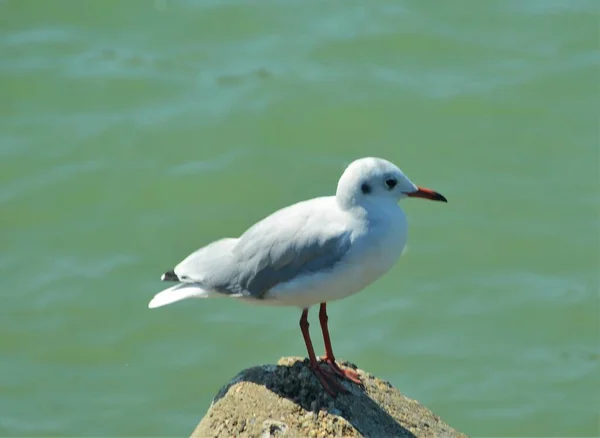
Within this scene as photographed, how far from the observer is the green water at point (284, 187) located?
778 cm

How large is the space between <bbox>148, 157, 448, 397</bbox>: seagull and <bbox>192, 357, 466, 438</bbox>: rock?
93mm

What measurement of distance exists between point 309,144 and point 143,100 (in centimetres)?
170

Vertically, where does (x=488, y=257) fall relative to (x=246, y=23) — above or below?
below

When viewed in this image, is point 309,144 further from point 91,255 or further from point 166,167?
point 91,255

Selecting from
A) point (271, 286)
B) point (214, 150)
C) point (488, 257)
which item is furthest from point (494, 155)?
point (271, 286)

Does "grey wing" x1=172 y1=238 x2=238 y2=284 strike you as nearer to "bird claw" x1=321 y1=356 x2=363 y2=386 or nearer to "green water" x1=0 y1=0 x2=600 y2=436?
"bird claw" x1=321 y1=356 x2=363 y2=386

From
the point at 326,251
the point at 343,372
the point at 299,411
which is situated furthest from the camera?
the point at 343,372

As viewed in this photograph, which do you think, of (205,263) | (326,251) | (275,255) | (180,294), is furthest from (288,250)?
(180,294)

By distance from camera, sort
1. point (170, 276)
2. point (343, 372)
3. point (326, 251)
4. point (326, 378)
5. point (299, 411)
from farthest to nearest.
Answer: point (170, 276)
point (343, 372)
point (326, 378)
point (326, 251)
point (299, 411)

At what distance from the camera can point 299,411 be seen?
499 cm

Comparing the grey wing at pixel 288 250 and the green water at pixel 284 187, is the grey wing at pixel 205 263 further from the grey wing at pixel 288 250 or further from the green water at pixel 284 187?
the green water at pixel 284 187

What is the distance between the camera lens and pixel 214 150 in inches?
372

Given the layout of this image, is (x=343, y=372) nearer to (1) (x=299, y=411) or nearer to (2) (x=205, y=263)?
(1) (x=299, y=411)

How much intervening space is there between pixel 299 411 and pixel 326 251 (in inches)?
29.3
